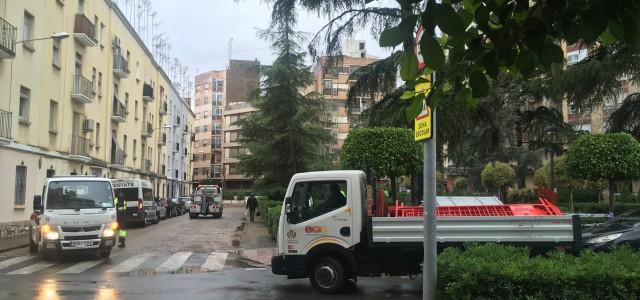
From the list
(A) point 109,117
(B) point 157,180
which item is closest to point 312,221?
(A) point 109,117

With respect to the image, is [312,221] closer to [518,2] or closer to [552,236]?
[552,236]

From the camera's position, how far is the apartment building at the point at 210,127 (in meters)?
107

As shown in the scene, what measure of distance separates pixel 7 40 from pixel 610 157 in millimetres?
20896

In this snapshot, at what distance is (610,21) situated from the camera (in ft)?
8.73

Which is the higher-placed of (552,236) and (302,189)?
(302,189)

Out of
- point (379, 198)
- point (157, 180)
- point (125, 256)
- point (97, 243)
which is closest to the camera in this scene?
point (379, 198)

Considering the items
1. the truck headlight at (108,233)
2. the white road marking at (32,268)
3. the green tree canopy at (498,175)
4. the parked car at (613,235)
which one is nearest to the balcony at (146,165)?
the green tree canopy at (498,175)

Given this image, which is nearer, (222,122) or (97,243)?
(97,243)

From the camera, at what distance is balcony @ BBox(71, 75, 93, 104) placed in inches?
1153

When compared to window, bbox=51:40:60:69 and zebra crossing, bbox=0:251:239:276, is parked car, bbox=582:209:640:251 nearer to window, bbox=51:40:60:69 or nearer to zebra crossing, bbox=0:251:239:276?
zebra crossing, bbox=0:251:239:276

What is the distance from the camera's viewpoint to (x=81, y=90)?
2992 centimetres

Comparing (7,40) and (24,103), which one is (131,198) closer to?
(24,103)

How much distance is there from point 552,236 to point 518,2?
21.6 ft

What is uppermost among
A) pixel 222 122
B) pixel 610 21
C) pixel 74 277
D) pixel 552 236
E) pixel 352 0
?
pixel 222 122
